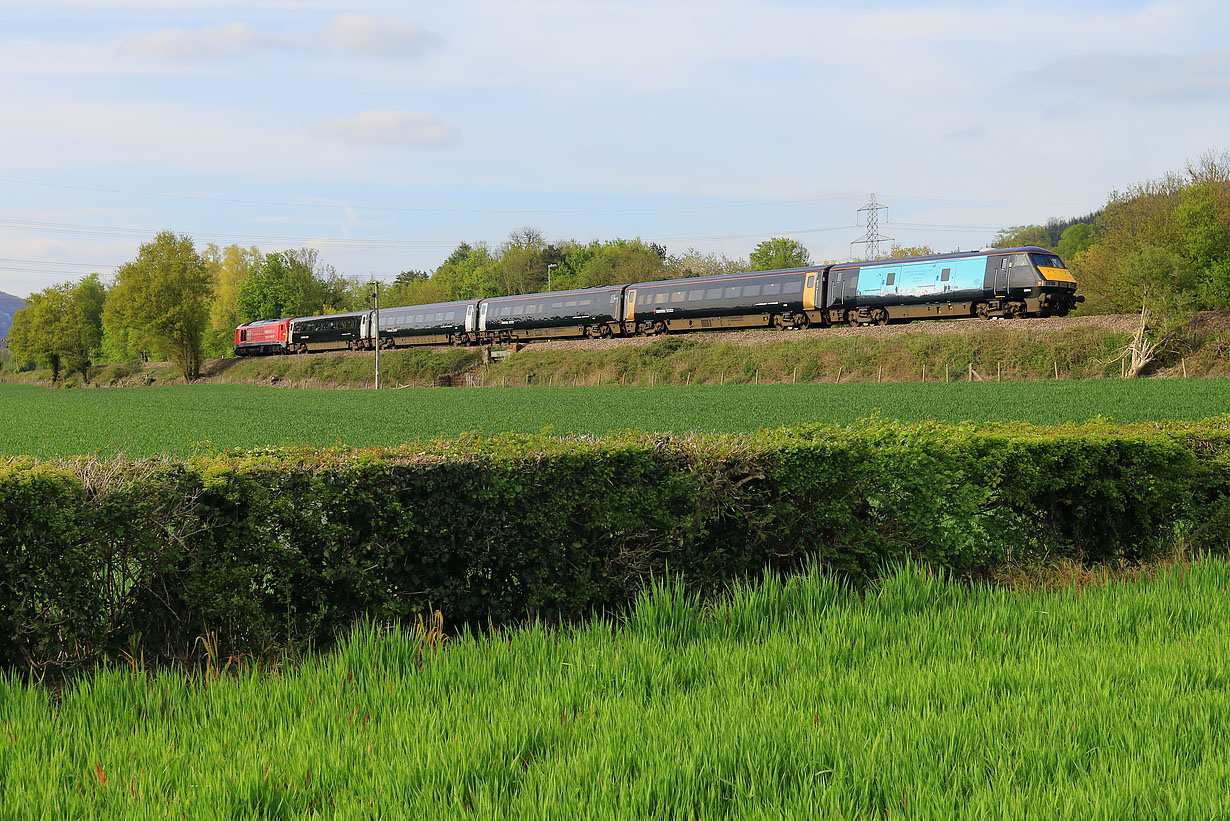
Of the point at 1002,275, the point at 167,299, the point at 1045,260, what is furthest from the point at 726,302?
the point at 167,299

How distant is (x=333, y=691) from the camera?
406cm

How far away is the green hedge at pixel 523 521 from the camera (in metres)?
4.41

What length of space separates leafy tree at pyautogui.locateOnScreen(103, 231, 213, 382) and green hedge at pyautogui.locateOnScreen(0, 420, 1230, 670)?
8123cm

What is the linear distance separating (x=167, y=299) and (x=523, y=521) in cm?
8237

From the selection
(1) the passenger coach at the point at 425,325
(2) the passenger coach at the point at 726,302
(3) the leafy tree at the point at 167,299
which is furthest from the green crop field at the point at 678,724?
(3) the leafy tree at the point at 167,299

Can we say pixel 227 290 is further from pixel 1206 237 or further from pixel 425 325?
pixel 1206 237

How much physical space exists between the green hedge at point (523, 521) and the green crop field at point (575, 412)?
12.5 metres

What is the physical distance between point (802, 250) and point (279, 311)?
6150 cm

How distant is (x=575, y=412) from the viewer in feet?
104

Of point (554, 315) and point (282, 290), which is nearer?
point (554, 315)

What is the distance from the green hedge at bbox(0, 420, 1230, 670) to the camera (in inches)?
174

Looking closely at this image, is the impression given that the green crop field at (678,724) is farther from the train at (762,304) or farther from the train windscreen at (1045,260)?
the train at (762,304)

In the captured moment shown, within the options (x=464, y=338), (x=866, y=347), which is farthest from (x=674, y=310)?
(x=464, y=338)

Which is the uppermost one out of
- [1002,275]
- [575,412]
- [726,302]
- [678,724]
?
[1002,275]
